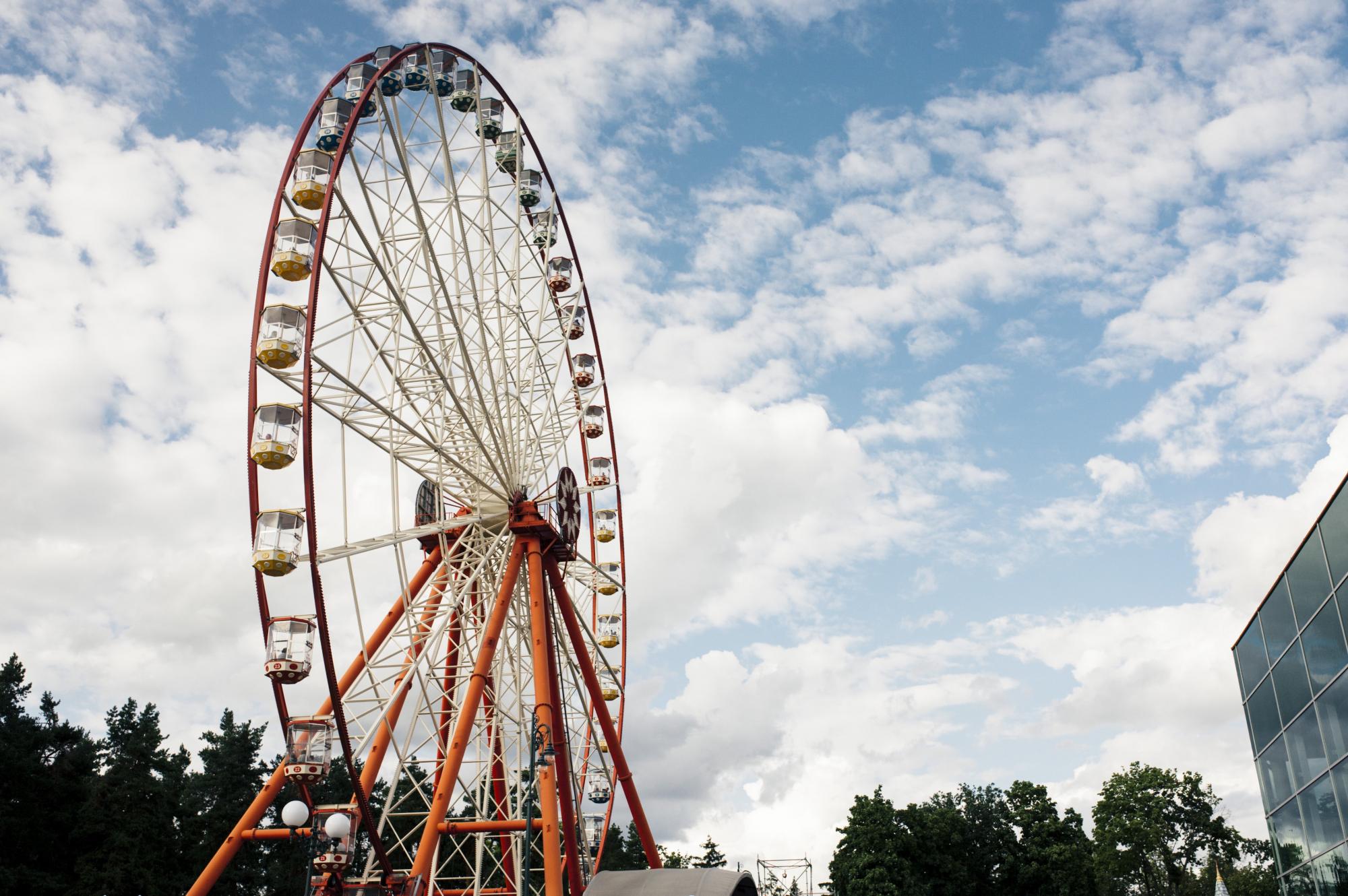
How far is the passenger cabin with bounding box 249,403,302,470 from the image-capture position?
22000mm

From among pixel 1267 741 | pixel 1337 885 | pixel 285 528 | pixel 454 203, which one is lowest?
pixel 1337 885

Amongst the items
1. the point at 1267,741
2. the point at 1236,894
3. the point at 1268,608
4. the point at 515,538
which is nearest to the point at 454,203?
the point at 515,538

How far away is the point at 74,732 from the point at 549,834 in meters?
34.4

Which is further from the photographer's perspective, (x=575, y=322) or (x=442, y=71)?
(x=575, y=322)

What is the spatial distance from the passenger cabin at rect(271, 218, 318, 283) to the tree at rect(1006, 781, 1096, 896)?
192 ft

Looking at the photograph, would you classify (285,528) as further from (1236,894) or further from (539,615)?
(1236,894)

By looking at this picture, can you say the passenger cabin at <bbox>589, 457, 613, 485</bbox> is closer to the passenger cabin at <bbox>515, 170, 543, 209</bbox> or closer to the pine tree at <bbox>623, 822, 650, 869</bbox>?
the passenger cabin at <bbox>515, 170, 543, 209</bbox>

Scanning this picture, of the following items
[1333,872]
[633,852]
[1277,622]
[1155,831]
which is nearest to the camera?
[1333,872]

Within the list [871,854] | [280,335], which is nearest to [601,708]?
[280,335]

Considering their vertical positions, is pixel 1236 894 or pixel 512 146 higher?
pixel 512 146

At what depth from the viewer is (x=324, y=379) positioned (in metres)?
23.3

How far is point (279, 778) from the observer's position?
23812 mm

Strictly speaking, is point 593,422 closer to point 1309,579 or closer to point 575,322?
point 575,322

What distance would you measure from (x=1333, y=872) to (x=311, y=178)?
23.5 m
